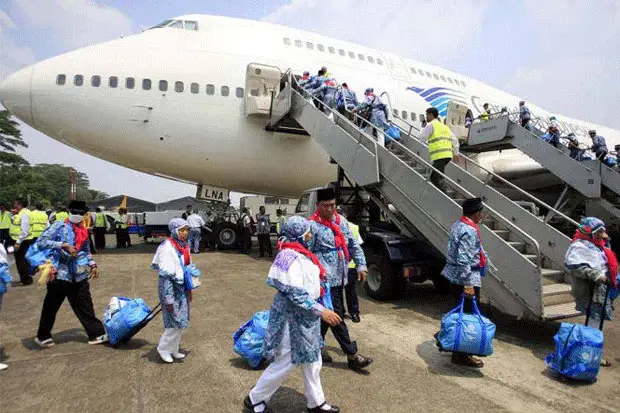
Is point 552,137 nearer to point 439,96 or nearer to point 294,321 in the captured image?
point 439,96

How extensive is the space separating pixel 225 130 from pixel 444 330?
8613mm

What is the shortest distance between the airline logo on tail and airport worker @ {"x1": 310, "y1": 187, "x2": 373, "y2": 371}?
11734 mm

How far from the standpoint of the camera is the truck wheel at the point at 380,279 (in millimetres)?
6617

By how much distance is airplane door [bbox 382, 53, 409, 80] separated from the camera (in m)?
14.4

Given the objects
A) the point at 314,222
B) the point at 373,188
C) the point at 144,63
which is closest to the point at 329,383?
the point at 314,222

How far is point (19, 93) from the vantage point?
9898 mm

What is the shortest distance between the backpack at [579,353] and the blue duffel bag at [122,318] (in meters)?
4.37

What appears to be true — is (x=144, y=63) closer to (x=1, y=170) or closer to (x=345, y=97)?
(x=345, y=97)

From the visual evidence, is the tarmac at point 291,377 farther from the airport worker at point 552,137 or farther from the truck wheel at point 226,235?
the truck wheel at point 226,235

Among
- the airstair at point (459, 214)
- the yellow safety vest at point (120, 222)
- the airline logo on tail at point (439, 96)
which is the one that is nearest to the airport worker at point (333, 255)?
the airstair at point (459, 214)

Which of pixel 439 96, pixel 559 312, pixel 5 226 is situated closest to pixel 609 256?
pixel 559 312

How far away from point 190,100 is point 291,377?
879 centimetres

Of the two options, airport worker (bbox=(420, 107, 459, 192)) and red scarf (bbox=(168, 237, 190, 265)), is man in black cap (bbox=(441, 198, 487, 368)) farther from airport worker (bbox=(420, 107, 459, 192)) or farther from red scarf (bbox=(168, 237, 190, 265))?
red scarf (bbox=(168, 237, 190, 265))

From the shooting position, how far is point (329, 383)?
3.71 metres
